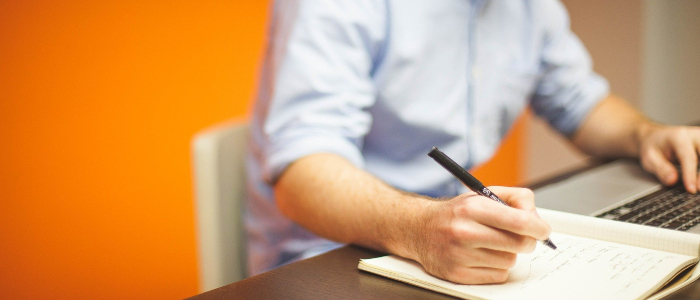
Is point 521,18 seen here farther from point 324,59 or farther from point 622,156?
point 324,59

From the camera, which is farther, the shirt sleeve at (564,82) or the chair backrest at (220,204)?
the shirt sleeve at (564,82)

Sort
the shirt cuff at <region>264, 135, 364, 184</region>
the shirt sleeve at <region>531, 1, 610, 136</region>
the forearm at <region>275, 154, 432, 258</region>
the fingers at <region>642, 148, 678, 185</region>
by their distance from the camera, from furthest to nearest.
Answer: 1. the shirt sleeve at <region>531, 1, 610, 136</region>
2. the fingers at <region>642, 148, 678, 185</region>
3. the shirt cuff at <region>264, 135, 364, 184</region>
4. the forearm at <region>275, 154, 432, 258</region>

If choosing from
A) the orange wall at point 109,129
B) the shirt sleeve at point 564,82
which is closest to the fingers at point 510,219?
the shirt sleeve at point 564,82

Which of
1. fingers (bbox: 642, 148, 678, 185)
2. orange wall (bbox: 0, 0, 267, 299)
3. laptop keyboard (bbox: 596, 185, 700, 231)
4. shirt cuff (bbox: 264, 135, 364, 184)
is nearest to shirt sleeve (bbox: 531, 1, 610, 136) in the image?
fingers (bbox: 642, 148, 678, 185)

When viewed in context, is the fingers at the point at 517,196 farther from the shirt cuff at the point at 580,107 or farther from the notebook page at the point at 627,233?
the shirt cuff at the point at 580,107

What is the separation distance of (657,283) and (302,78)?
489 millimetres

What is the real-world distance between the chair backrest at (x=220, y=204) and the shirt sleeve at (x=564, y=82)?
27.0 inches

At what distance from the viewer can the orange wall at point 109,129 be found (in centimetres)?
130

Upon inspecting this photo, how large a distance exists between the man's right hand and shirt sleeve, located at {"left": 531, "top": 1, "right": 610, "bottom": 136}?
31.8 inches

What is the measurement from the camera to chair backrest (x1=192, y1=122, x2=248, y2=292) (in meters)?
0.85

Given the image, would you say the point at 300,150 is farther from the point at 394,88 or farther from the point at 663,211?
the point at 663,211

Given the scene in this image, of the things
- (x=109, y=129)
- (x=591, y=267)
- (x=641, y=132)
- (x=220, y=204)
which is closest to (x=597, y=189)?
(x=641, y=132)

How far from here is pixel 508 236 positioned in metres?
0.44

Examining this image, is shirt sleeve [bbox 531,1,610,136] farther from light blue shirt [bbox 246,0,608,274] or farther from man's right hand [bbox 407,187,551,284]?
man's right hand [bbox 407,187,551,284]
